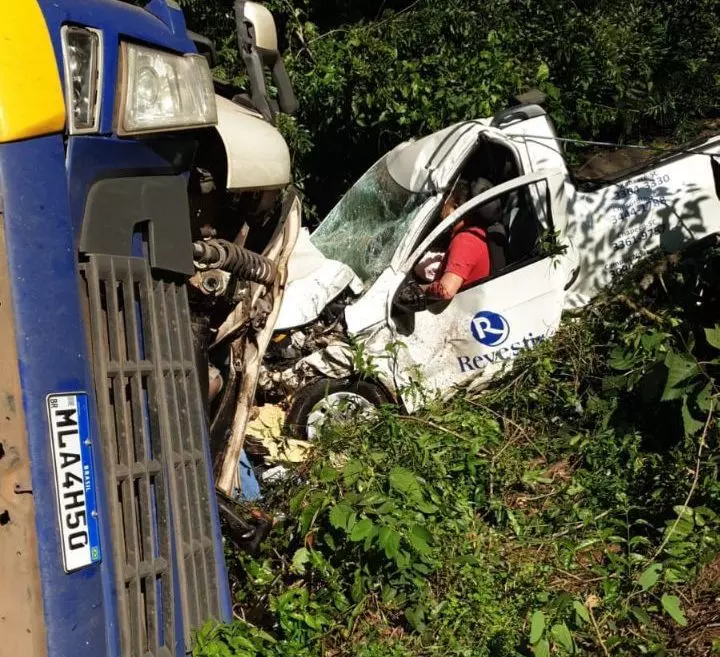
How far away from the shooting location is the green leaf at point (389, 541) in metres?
3.50

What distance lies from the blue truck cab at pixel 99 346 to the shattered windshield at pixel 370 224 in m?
2.71

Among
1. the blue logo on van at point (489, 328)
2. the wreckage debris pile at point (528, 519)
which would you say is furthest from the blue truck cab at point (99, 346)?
the blue logo on van at point (489, 328)

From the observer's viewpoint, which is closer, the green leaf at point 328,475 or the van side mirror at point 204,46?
the van side mirror at point 204,46

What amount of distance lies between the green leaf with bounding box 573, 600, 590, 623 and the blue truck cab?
1.50m

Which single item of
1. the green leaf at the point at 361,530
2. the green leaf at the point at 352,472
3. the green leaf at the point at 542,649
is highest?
the green leaf at the point at 352,472

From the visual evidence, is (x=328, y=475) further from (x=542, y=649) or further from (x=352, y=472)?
(x=542, y=649)

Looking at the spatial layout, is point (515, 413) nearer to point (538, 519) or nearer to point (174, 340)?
point (538, 519)

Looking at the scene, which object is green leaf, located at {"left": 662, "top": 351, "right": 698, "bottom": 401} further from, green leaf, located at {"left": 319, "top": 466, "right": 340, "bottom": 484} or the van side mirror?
the van side mirror

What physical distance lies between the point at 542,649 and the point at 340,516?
1.00m

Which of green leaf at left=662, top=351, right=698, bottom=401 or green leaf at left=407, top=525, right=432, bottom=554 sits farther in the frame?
green leaf at left=662, top=351, right=698, bottom=401

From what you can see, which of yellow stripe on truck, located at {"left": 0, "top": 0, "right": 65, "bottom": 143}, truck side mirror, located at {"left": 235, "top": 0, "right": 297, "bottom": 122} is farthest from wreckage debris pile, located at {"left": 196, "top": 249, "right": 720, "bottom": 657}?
truck side mirror, located at {"left": 235, "top": 0, "right": 297, "bottom": 122}

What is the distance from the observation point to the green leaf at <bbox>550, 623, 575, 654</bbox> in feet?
10.8

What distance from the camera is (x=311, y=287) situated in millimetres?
5312

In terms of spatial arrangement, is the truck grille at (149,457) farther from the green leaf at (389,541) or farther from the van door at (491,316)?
the van door at (491,316)
